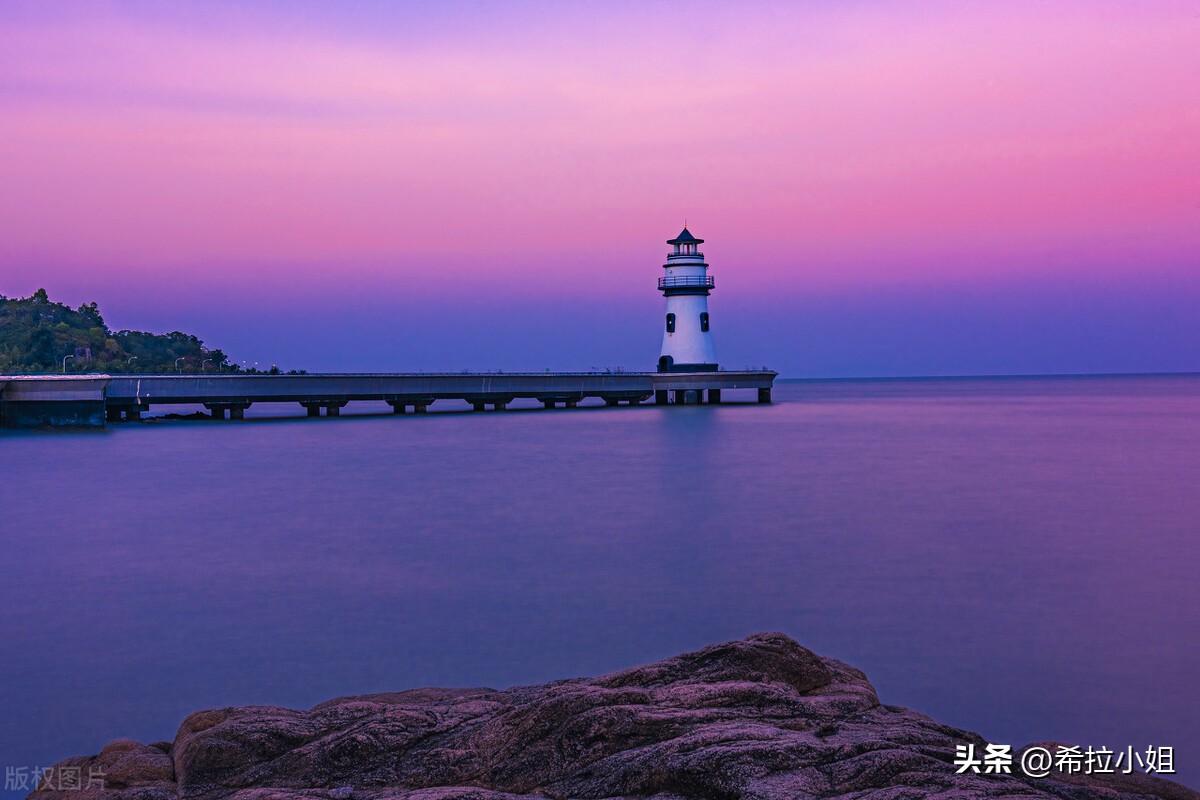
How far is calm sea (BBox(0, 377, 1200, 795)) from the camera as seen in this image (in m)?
7.80

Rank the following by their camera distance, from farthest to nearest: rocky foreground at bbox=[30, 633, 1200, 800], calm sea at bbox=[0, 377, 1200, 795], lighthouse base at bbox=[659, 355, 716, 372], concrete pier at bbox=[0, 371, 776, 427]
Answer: lighthouse base at bbox=[659, 355, 716, 372] < concrete pier at bbox=[0, 371, 776, 427] < calm sea at bbox=[0, 377, 1200, 795] < rocky foreground at bbox=[30, 633, 1200, 800]

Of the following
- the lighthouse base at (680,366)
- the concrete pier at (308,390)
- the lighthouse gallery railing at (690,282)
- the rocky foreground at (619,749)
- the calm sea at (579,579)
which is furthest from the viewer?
the lighthouse base at (680,366)

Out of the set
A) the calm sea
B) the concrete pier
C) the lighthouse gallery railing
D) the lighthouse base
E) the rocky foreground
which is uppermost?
the lighthouse gallery railing

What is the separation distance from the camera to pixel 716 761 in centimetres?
398

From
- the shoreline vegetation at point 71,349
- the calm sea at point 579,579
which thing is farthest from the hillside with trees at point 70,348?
the calm sea at point 579,579

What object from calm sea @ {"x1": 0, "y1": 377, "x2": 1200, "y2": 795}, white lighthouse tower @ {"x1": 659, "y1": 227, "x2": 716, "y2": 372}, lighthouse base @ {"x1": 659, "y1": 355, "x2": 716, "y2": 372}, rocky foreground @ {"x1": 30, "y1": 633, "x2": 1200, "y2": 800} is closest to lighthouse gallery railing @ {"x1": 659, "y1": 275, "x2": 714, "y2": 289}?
white lighthouse tower @ {"x1": 659, "y1": 227, "x2": 716, "y2": 372}

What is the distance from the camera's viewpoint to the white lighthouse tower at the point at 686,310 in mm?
50406

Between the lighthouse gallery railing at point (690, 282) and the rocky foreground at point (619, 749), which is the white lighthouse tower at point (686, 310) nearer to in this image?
the lighthouse gallery railing at point (690, 282)

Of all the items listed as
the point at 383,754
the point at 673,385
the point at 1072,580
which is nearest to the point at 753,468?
the point at 1072,580

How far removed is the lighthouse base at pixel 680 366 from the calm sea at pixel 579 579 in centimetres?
2473

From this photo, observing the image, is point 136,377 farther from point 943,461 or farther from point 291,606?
point 291,606

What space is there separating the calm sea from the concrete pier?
761 centimetres

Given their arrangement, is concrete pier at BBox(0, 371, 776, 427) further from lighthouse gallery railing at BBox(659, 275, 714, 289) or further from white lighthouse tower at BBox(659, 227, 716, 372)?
lighthouse gallery railing at BBox(659, 275, 714, 289)

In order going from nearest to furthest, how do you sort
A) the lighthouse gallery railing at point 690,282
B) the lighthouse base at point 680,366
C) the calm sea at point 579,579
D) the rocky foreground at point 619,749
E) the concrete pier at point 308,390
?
the rocky foreground at point 619,749 < the calm sea at point 579,579 < the concrete pier at point 308,390 < the lighthouse gallery railing at point 690,282 < the lighthouse base at point 680,366
